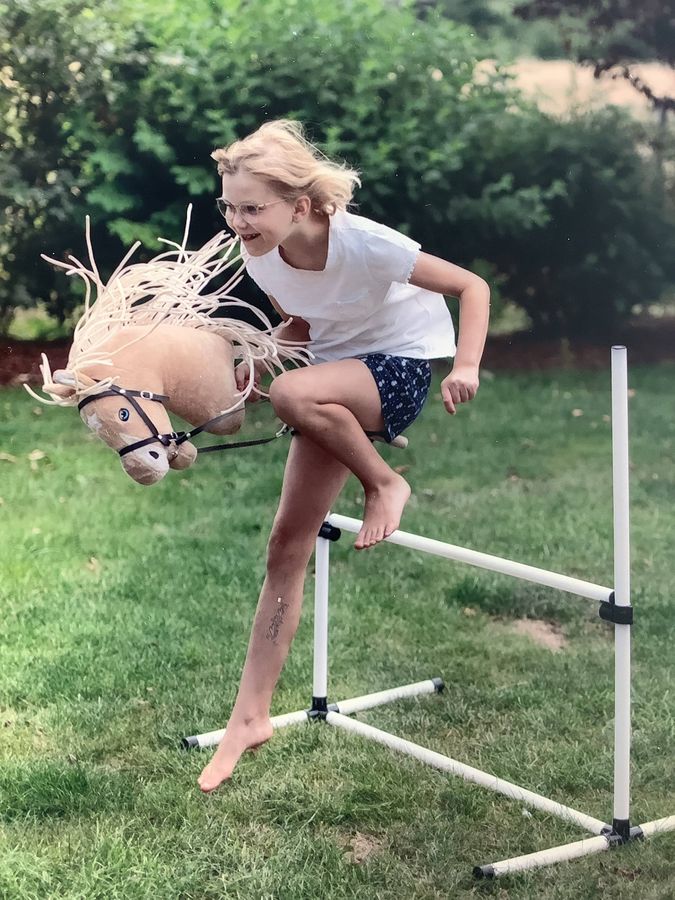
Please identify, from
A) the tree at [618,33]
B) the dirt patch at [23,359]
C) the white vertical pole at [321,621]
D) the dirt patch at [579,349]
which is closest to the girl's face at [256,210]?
the white vertical pole at [321,621]

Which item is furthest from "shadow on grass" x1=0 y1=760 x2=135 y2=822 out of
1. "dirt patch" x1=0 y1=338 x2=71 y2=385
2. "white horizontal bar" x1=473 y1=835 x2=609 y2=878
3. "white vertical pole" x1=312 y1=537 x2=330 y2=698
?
"dirt patch" x1=0 y1=338 x2=71 y2=385

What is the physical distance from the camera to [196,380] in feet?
6.10

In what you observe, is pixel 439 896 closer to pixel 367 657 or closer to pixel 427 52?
pixel 367 657

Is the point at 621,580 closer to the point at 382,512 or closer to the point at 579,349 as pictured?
the point at 382,512

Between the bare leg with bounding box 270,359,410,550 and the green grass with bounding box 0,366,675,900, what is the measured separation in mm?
744

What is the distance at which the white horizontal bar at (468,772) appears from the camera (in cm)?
230

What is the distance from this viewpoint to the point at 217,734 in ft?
8.72

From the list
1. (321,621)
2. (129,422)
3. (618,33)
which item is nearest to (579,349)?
(618,33)

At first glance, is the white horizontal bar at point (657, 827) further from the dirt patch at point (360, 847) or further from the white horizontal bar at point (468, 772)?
the dirt patch at point (360, 847)

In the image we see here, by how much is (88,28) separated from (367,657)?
3.49 m

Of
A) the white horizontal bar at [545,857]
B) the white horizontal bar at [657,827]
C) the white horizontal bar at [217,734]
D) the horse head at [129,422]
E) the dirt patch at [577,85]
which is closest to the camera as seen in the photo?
the horse head at [129,422]

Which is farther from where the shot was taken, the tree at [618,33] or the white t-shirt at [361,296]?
the tree at [618,33]

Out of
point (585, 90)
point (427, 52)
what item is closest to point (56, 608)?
point (427, 52)

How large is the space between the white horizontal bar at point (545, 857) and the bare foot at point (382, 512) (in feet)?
2.40
